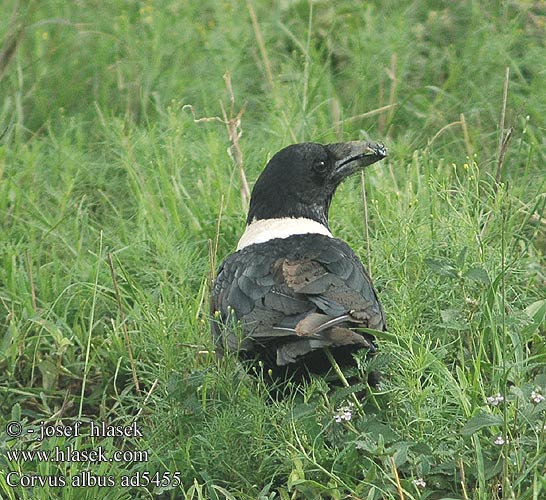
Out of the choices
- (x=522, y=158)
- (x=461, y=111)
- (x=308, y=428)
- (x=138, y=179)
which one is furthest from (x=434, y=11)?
(x=308, y=428)

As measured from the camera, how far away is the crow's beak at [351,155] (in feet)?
16.2

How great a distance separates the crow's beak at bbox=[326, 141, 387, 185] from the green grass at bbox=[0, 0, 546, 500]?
23 cm

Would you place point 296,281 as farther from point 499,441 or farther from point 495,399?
point 499,441

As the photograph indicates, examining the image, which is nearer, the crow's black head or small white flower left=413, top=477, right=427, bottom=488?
small white flower left=413, top=477, right=427, bottom=488

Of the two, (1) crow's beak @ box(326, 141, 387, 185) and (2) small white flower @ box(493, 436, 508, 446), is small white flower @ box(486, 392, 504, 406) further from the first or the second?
(1) crow's beak @ box(326, 141, 387, 185)

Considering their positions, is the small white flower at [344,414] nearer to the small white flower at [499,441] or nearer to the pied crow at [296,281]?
the pied crow at [296,281]

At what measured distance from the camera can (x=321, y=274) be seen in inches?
164

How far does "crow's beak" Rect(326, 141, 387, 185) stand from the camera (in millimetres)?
4945

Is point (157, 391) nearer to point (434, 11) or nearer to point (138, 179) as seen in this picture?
point (138, 179)

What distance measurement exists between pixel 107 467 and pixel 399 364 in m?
1.05

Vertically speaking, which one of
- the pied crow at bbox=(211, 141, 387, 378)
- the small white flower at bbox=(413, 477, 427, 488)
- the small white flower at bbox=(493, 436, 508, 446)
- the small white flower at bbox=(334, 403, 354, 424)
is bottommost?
the small white flower at bbox=(413, 477, 427, 488)

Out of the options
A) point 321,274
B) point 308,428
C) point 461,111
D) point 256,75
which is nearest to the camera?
point 308,428

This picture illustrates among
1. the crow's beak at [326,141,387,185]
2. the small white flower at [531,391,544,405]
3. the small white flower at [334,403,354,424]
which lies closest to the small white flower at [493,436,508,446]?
the small white flower at [531,391,544,405]

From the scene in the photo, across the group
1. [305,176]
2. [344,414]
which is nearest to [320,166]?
[305,176]
